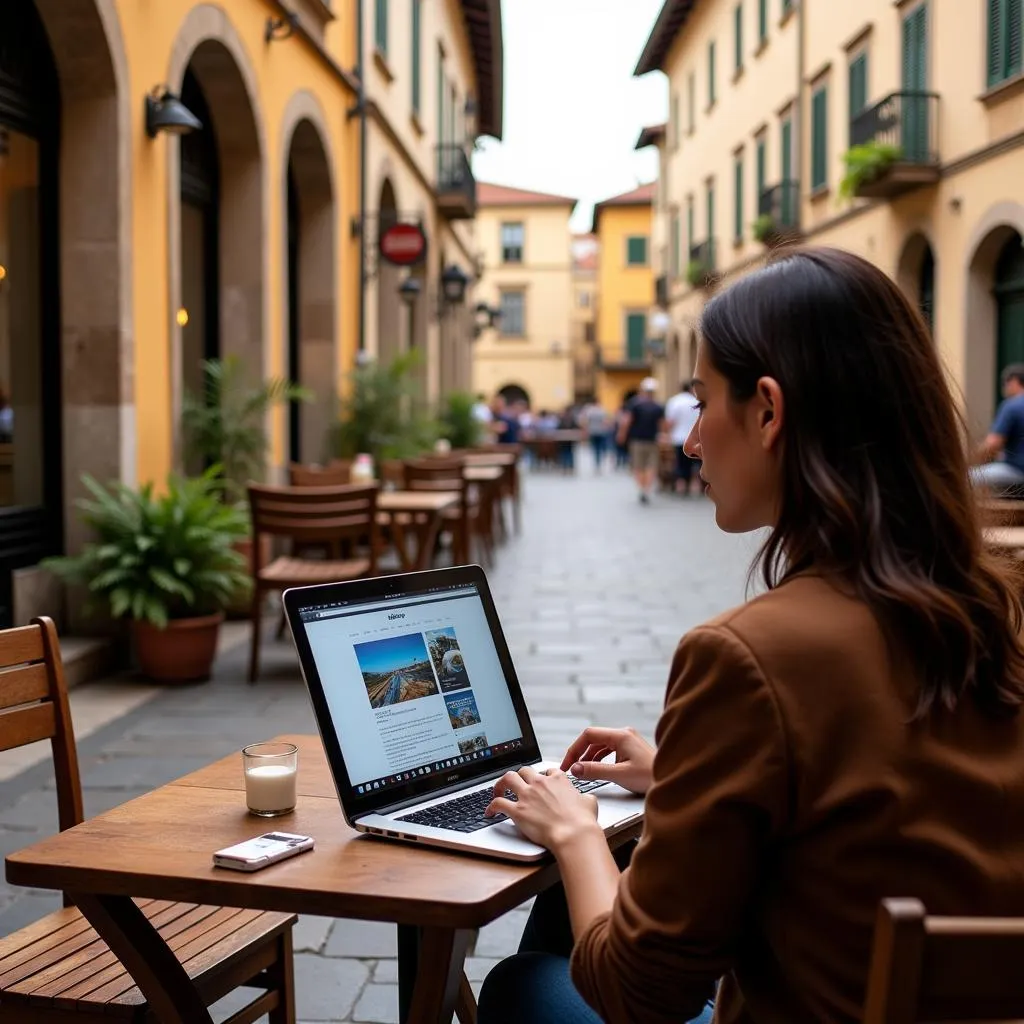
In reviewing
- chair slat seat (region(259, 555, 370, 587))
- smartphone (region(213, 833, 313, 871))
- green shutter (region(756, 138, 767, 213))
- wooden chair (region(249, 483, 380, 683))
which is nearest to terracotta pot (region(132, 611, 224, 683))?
wooden chair (region(249, 483, 380, 683))

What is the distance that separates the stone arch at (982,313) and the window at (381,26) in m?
7.10

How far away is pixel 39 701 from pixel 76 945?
0.50 metres

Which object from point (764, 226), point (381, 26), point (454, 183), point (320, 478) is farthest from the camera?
point (764, 226)

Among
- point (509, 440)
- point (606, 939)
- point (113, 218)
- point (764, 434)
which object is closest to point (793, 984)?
point (606, 939)

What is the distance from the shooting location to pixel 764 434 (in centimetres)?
163

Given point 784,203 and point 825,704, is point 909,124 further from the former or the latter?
point 825,704

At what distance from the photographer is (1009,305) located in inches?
615

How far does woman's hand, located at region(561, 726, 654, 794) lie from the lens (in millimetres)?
2229

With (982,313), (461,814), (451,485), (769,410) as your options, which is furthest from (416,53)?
(769,410)

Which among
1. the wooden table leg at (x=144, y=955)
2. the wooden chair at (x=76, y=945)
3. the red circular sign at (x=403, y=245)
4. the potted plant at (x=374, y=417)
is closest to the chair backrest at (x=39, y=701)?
the wooden chair at (x=76, y=945)

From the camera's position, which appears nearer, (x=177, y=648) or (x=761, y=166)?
(x=177, y=648)

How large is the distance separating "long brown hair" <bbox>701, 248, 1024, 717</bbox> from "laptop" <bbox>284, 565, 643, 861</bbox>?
2.12 feet

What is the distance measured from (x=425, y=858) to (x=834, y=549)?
0.76 m

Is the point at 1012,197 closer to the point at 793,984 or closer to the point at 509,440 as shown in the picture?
the point at 793,984
